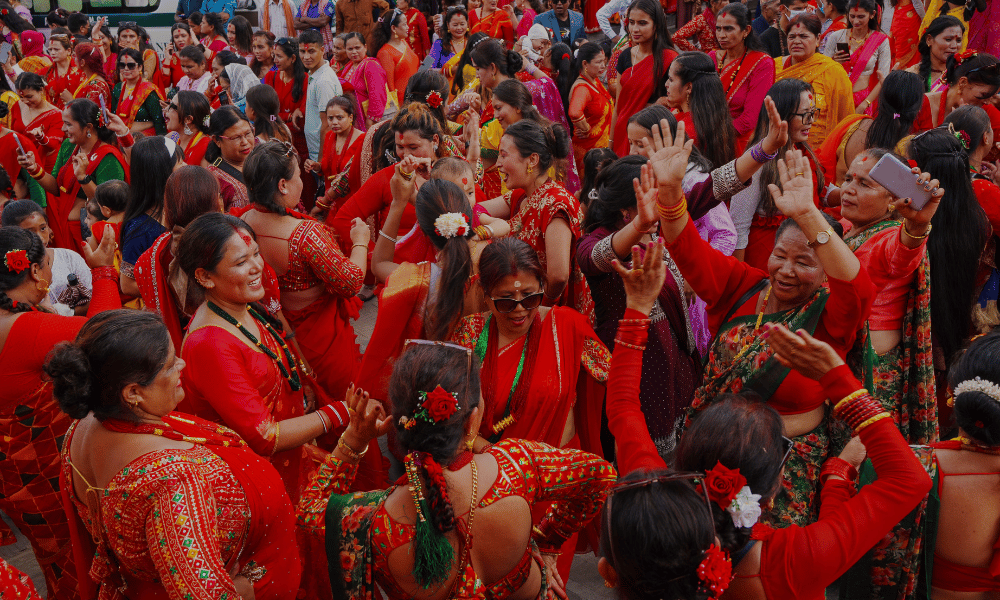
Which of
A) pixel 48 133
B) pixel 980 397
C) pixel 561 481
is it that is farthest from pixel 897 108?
pixel 48 133

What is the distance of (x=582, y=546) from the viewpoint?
3008mm

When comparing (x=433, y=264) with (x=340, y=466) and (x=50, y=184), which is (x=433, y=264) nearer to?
(x=340, y=466)

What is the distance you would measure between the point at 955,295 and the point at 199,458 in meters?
2.88

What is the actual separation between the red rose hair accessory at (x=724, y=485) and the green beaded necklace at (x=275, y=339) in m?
1.54

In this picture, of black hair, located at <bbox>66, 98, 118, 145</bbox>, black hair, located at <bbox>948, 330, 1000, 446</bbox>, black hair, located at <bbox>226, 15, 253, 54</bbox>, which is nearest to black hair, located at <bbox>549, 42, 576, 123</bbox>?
black hair, located at <bbox>66, 98, 118, 145</bbox>

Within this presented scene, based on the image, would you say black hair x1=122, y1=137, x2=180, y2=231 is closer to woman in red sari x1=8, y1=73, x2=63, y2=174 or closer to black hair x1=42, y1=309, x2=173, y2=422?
black hair x1=42, y1=309, x2=173, y2=422

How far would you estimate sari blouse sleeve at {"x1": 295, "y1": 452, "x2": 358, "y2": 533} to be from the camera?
1794mm

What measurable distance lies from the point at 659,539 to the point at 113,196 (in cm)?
360

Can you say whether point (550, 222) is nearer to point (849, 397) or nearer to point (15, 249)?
point (849, 397)

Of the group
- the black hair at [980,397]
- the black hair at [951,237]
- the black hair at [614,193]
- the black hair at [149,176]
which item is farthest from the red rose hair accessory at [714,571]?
the black hair at [149,176]

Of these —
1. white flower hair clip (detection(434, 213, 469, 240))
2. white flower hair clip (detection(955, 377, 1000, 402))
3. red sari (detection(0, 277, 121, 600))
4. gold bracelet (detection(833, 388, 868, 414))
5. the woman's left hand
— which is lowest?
red sari (detection(0, 277, 121, 600))

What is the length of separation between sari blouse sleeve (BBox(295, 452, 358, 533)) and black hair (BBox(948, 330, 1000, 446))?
153 cm

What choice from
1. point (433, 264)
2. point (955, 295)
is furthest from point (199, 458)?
point (955, 295)

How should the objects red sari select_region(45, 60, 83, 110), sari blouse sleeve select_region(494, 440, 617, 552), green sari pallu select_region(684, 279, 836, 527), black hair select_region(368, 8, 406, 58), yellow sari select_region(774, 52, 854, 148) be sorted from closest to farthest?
sari blouse sleeve select_region(494, 440, 617, 552) → green sari pallu select_region(684, 279, 836, 527) → yellow sari select_region(774, 52, 854, 148) → black hair select_region(368, 8, 406, 58) → red sari select_region(45, 60, 83, 110)
